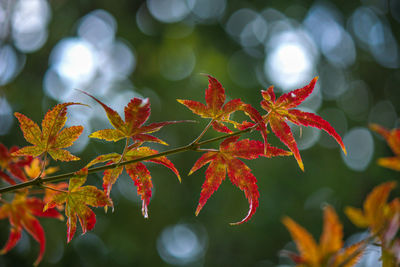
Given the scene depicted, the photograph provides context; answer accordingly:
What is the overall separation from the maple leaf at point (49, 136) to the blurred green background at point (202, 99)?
2.35 meters

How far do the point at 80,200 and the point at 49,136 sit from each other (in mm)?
97

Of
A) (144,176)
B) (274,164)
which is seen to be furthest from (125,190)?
(144,176)

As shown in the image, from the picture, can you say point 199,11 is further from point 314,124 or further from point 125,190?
point 314,124

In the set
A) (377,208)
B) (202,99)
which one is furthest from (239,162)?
(202,99)

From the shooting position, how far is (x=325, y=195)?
3990 mm

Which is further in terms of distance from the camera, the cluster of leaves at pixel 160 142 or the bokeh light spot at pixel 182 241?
the bokeh light spot at pixel 182 241

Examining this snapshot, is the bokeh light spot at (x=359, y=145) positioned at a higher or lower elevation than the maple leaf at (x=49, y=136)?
higher

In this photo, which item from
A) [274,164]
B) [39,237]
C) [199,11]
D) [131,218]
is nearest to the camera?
[39,237]

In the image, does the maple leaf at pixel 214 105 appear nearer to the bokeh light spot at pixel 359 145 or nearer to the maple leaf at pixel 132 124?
the maple leaf at pixel 132 124

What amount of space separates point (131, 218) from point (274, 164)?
5.62 feet

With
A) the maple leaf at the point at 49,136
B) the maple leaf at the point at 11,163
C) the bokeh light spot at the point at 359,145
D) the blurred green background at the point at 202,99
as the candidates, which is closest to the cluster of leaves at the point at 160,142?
the maple leaf at the point at 49,136

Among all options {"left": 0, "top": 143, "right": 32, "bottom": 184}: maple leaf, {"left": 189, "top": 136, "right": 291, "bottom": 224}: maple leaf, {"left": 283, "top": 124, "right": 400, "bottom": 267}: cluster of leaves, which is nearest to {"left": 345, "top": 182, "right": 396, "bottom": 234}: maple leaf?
{"left": 283, "top": 124, "right": 400, "bottom": 267}: cluster of leaves

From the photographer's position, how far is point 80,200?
0.42m

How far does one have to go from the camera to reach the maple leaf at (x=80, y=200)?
1.34ft
